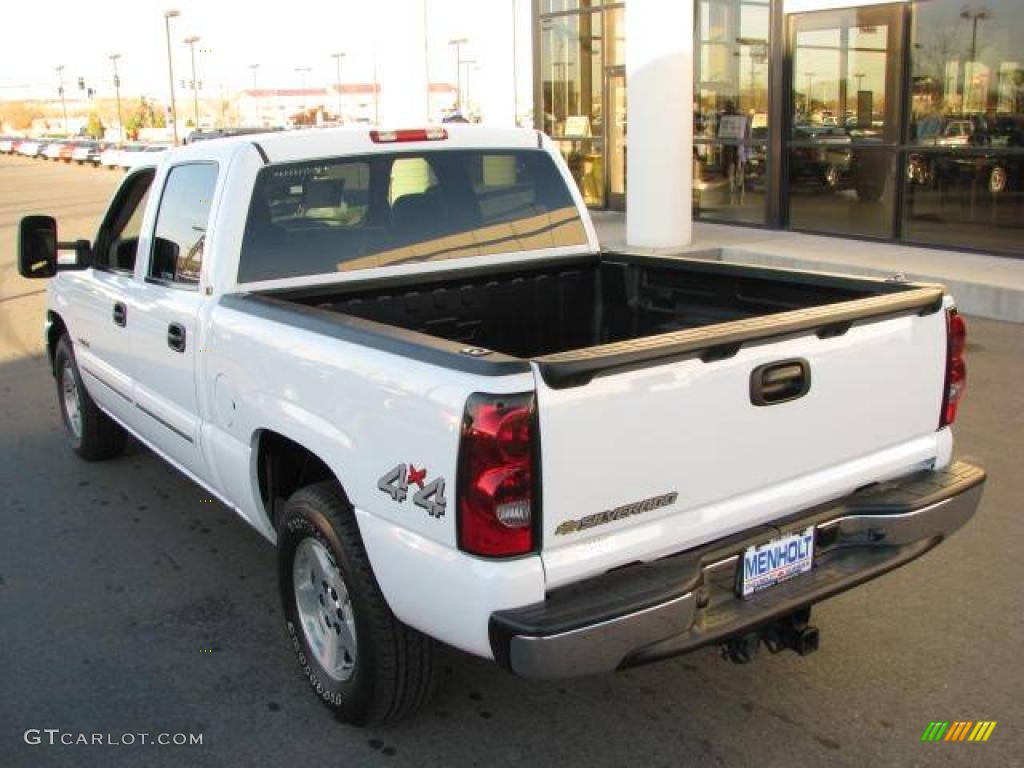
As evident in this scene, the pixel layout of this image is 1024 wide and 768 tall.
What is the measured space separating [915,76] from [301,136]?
10878 millimetres

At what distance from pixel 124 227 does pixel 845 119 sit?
11.1 meters

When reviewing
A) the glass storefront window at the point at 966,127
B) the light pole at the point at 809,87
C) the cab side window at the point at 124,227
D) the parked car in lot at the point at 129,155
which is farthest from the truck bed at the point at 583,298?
the parked car in lot at the point at 129,155

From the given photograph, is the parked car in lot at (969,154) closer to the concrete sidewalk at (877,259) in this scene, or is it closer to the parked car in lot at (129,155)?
the concrete sidewalk at (877,259)

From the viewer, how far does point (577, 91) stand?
62.8 feet

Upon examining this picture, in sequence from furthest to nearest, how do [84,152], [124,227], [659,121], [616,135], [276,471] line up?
[84,152] → [616,135] → [659,121] → [124,227] → [276,471]

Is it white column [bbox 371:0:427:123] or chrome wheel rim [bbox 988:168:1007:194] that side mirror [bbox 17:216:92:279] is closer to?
chrome wheel rim [bbox 988:168:1007:194]

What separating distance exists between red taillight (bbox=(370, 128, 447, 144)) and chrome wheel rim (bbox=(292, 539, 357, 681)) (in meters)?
1.87

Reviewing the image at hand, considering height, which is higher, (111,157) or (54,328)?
(111,157)

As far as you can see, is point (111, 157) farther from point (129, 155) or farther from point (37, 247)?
point (37, 247)

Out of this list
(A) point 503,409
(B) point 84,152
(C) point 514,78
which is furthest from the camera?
(B) point 84,152

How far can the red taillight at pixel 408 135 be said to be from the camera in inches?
176

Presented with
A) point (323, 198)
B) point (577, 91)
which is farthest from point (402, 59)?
point (323, 198)

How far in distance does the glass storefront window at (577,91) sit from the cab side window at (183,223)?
14804mm

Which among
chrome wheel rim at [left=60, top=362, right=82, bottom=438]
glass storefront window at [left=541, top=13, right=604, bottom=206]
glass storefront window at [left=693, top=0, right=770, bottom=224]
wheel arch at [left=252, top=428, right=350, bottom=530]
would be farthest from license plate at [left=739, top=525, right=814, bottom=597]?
glass storefront window at [left=541, top=13, right=604, bottom=206]
